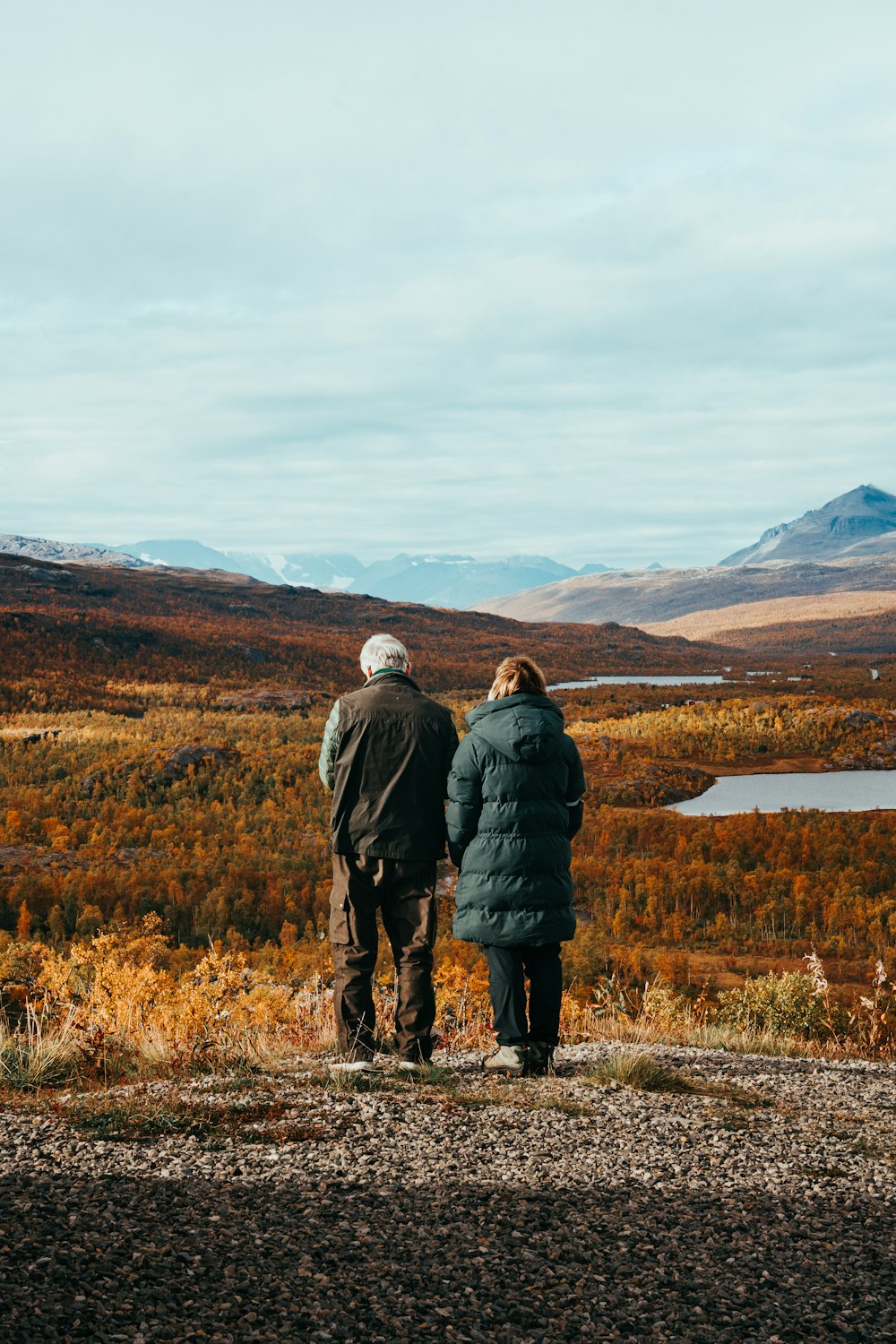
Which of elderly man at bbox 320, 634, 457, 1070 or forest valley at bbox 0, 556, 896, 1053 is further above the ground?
elderly man at bbox 320, 634, 457, 1070

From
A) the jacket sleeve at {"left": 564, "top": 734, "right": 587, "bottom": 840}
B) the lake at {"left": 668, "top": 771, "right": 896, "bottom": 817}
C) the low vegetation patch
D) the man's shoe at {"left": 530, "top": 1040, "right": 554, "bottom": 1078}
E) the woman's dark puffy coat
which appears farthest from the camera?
the lake at {"left": 668, "top": 771, "right": 896, "bottom": 817}

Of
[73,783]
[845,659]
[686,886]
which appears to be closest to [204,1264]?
[686,886]

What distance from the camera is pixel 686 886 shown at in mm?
23453

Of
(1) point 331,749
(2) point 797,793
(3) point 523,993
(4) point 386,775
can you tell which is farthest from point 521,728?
(2) point 797,793

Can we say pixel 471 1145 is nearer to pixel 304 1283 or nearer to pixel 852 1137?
pixel 304 1283

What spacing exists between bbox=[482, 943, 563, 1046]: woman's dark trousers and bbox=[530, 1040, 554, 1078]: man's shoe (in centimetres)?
4

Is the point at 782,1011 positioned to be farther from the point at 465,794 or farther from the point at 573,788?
the point at 465,794

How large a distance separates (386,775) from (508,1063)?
78.1 inches

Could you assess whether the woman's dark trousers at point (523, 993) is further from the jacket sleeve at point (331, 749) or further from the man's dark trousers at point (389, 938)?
the jacket sleeve at point (331, 749)

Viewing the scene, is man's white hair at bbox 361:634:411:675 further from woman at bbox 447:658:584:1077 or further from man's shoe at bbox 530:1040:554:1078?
man's shoe at bbox 530:1040:554:1078

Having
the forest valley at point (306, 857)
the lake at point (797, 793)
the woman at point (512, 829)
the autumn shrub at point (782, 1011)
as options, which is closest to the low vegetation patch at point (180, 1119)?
the woman at point (512, 829)

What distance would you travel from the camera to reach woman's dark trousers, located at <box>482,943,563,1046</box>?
5.85 meters

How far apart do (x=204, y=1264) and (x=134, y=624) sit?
73.1m

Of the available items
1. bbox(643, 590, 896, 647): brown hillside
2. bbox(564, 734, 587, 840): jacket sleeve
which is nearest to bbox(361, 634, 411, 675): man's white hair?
bbox(564, 734, 587, 840): jacket sleeve
